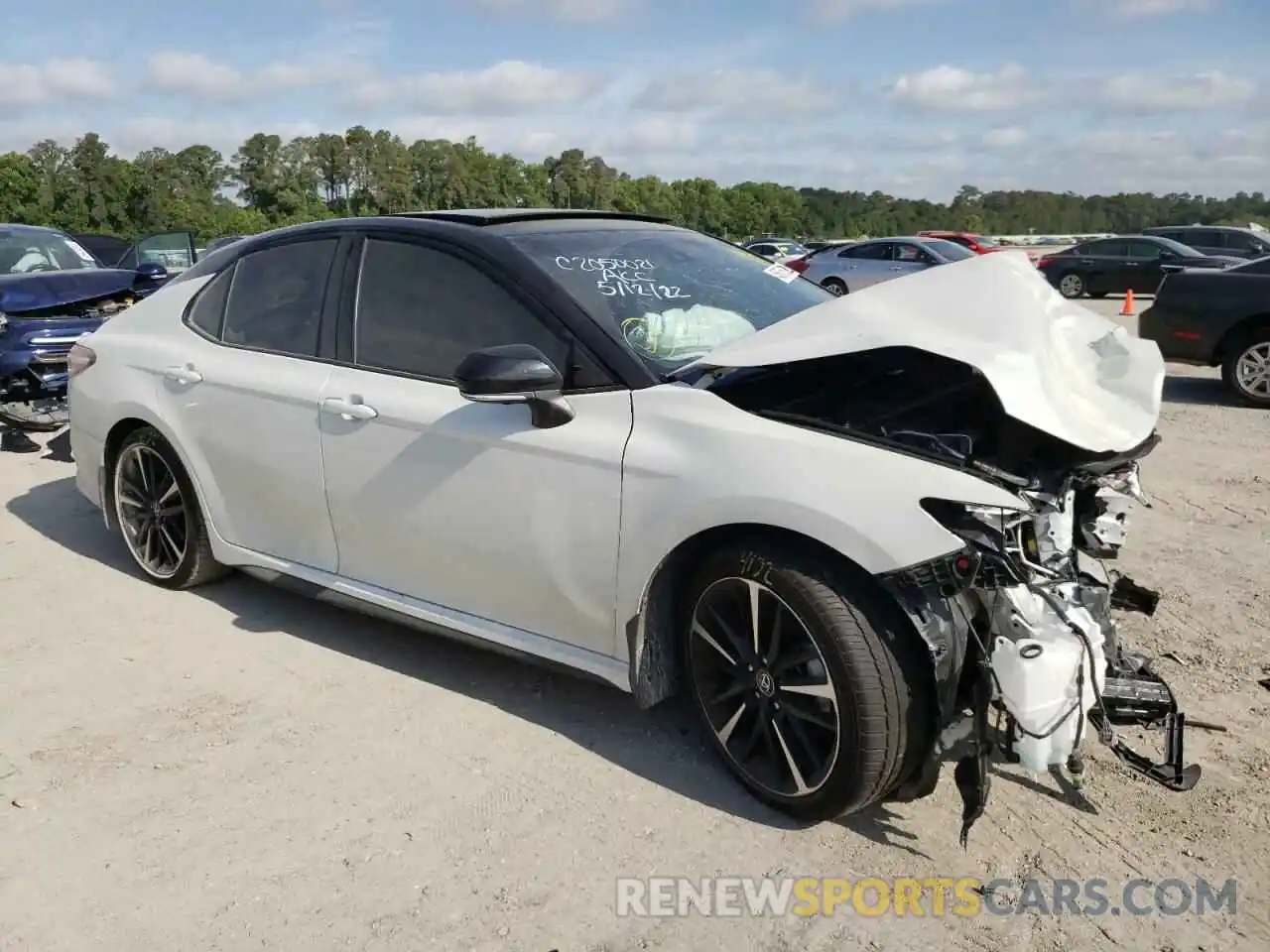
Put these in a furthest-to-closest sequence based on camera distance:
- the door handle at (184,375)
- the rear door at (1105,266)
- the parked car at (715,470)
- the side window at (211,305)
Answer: the rear door at (1105,266)
the side window at (211,305)
the door handle at (184,375)
the parked car at (715,470)

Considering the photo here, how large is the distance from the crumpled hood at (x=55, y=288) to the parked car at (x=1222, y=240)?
74.0ft

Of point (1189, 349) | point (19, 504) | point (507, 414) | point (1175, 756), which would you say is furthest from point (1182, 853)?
point (1189, 349)

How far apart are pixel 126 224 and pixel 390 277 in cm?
6368

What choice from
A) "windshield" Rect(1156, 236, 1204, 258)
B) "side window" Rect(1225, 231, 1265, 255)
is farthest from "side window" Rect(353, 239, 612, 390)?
"side window" Rect(1225, 231, 1265, 255)

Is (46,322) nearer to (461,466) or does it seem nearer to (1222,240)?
(461,466)

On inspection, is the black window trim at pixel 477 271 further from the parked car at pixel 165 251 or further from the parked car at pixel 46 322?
the parked car at pixel 165 251

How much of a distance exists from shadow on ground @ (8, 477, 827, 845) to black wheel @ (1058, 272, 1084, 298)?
2253 cm

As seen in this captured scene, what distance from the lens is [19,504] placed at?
6445mm

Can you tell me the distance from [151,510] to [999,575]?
3778mm

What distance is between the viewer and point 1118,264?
75.5 ft

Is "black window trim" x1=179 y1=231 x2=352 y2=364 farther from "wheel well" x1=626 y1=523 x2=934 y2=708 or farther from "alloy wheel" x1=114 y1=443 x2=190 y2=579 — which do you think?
"wheel well" x1=626 y1=523 x2=934 y2=708

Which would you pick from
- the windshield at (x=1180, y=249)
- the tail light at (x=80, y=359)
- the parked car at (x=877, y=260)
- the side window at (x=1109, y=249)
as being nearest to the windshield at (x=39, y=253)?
the tail light at (x=80, y=359)

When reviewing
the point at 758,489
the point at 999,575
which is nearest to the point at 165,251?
the point at 758,489

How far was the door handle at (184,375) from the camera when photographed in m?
4.38
